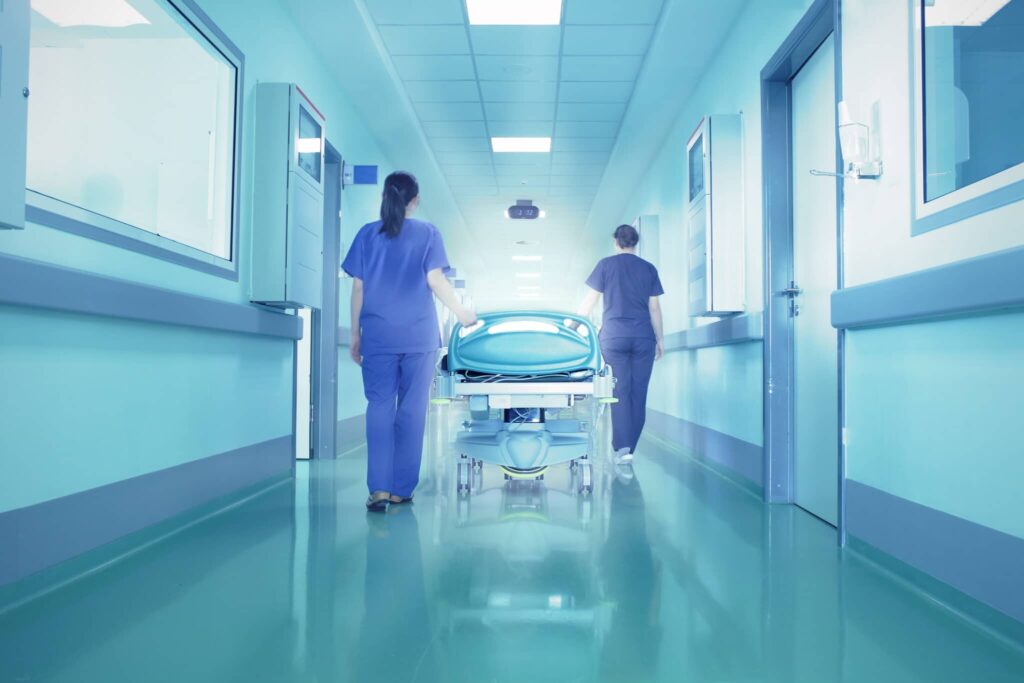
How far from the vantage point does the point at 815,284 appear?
361 cm

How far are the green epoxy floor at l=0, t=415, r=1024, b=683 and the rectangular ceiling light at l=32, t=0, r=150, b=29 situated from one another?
89.8 inches

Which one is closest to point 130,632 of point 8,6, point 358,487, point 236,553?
point 236,553

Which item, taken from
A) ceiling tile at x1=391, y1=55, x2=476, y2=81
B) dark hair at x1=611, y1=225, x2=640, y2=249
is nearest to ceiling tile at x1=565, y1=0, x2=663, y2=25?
ceiling tile at x1=391, y1=55, x2=476, y2=81

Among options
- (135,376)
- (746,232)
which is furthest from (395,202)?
(746,232)

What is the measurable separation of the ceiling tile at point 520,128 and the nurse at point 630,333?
8.30 feet

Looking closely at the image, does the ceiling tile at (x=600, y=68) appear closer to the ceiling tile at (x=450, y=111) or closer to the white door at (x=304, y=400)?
the ceiling tile at (x=450, y=111)

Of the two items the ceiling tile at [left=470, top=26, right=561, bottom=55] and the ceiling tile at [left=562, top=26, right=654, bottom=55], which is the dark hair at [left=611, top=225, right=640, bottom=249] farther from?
the ceiling tile at [left=470, top=26, right=561, bottom=55]

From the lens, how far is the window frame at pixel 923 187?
199 centimetres

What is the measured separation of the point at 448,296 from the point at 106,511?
5.68 ft

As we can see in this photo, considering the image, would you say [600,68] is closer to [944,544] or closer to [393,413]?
[393,413]

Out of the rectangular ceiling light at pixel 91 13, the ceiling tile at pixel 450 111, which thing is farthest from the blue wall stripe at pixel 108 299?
the ceiling tile at pixel 450 111

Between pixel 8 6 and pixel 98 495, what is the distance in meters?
1.62

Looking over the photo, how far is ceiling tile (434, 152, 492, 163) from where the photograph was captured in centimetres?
812

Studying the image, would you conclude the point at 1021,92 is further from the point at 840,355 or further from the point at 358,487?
the point at 358,487
